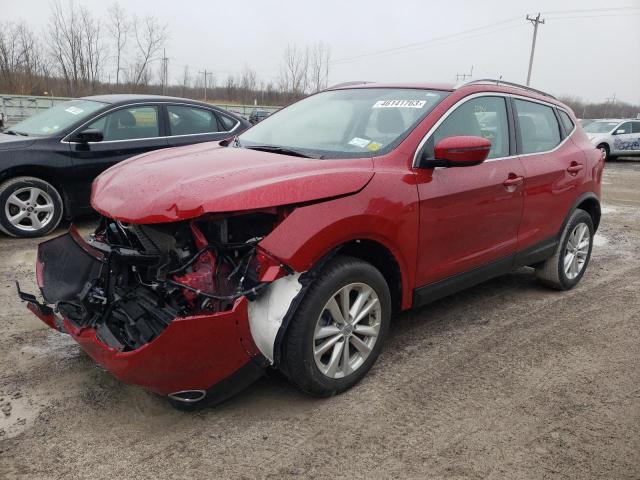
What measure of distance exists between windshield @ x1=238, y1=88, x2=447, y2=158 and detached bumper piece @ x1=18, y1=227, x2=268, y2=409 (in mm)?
1248

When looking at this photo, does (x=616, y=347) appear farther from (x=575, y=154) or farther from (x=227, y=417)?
(x=227, y=417)

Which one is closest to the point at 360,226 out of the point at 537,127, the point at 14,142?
the point at 537,127

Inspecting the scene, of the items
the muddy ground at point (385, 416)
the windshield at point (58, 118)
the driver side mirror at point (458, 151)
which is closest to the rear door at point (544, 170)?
the muddy ground at point (385, 416)

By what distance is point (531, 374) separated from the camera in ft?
10.5

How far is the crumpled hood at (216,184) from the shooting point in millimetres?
2385

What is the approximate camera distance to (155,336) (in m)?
2.38

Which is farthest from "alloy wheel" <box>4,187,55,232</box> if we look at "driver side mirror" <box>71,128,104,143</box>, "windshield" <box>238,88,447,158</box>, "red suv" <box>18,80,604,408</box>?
"windshield" <box>238,88,447,158</box>

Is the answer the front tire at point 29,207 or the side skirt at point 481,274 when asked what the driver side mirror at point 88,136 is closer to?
the front tire at point 29,207

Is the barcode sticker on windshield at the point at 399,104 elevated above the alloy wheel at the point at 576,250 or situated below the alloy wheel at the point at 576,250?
above

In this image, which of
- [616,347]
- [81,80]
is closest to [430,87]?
[616,347]

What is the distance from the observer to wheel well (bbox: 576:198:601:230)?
4.75m

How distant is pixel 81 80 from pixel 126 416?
154 ft

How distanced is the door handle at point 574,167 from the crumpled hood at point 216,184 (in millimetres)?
2297

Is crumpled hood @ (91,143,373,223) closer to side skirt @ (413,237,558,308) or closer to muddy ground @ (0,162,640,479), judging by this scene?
side skirt @ (413,237,558,308)
